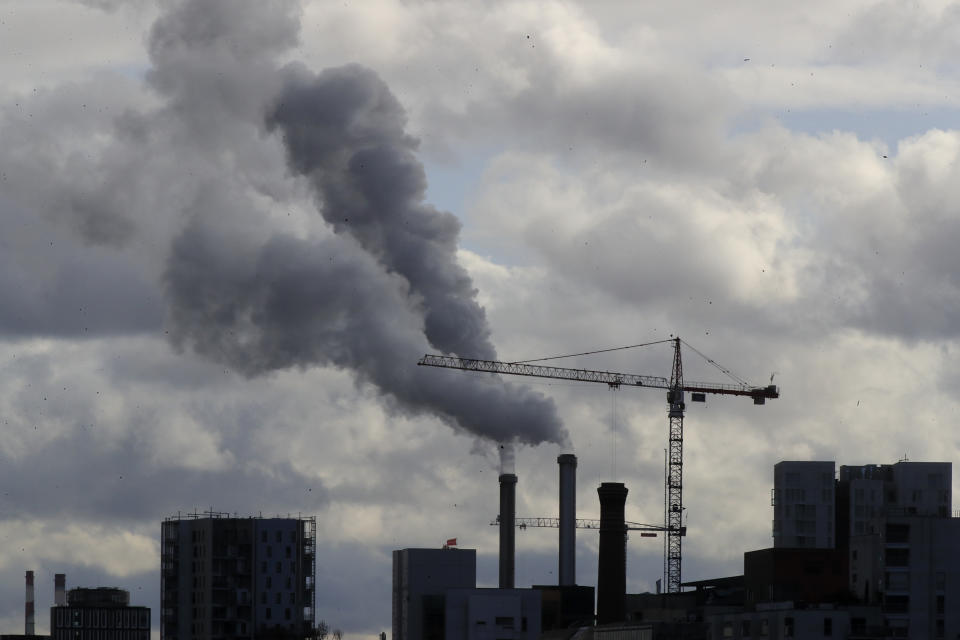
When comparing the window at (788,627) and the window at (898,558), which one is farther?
the window at (898,558)

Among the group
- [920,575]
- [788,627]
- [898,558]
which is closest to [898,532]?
[898,558]

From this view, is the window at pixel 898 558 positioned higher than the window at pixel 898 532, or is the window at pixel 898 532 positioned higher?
the window at pixel 898 532

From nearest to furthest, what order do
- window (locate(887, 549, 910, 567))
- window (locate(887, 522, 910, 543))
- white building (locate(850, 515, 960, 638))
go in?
white building (locate(850, 515, 960, 638)) < window (locate(887, 549, 910, 567)) < window (locate(887, 522, 910, 543))

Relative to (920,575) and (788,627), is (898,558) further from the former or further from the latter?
(788,627)

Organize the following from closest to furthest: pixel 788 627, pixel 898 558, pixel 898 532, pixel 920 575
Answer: pixel 788 627
pixel 920 575
pixel 898 558
pixel 898 532

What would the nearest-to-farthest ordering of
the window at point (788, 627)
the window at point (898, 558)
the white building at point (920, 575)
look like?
the window at point (788, 627) < the white building at point (920, 575) < the window at point (898, 558)

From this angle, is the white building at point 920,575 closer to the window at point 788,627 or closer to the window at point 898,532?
the window at point 898,532

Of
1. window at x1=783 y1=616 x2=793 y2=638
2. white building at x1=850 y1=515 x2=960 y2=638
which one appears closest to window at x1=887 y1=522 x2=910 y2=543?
white building at x1=850 y1=515 x2=960 y2=638

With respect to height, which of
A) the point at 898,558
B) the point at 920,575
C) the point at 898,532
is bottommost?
the point at 920,575

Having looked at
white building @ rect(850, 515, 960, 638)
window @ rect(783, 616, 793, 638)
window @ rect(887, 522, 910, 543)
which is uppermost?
window @ rect(887, 522, 910, 543)

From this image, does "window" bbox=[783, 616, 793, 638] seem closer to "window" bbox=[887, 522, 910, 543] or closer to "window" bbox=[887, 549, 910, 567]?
"window" bbox=[887, 549, 910, 567]

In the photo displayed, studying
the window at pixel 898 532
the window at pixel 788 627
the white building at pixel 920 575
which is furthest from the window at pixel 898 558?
the window at pixel 788 627

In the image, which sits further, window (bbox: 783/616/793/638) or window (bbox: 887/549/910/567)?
window (bbox: 887/549/910/567)

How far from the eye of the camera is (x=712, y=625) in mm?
180375
